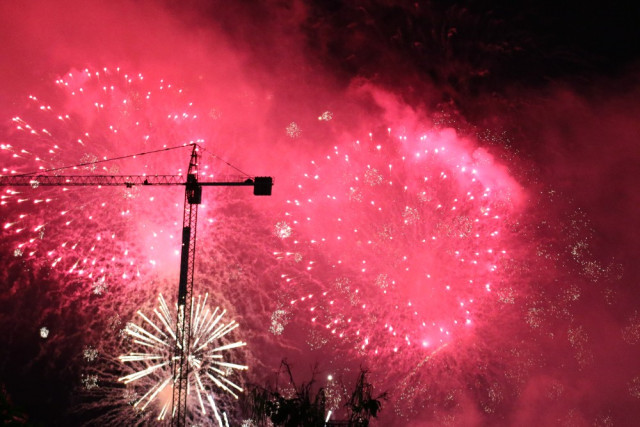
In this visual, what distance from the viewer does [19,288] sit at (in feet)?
72.4

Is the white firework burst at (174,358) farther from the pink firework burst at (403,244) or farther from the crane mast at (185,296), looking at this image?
the pink firework burst at (403,244)

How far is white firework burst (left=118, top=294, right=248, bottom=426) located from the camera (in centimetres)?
1953

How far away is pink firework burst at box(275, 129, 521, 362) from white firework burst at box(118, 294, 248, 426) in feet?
11.0

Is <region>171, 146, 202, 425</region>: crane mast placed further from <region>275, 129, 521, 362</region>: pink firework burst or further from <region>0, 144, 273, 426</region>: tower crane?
<region>275, 129, 521, 362</region>: pink firework burst

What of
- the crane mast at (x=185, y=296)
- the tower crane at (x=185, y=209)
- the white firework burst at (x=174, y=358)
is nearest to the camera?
the crane mast at (x=185, y=296)

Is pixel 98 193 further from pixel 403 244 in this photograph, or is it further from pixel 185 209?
pixel 403 244

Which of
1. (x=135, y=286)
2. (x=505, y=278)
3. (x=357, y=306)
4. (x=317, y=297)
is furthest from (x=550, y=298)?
→ (x=135, y=286)

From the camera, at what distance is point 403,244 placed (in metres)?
20.6

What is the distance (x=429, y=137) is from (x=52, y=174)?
15616mm

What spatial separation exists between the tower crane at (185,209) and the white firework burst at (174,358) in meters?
0.37

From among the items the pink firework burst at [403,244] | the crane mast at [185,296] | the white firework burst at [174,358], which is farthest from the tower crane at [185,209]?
the pink firework burst at [403,244]

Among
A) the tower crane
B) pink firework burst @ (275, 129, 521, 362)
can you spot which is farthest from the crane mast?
pink firework burst @ (275, 129, 521, 362)

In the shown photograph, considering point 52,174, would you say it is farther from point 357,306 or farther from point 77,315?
point 357,306

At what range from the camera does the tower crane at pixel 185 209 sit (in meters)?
19.0
